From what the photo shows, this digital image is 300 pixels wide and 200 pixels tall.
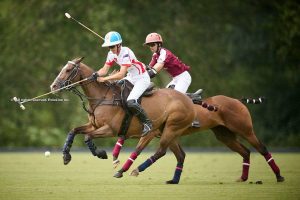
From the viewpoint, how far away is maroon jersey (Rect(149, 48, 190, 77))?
1476cm

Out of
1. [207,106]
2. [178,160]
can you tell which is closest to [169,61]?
[207,106]

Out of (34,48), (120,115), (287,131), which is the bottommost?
(287,131)

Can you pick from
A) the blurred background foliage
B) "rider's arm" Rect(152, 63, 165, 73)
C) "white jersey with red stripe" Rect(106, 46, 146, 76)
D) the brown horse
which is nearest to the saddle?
the brown horse

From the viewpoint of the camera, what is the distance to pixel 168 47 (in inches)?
1218

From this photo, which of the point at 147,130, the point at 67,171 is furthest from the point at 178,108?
the point at 67,171

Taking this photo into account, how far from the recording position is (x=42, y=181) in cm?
1364

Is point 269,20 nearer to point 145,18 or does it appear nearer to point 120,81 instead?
point 145,18

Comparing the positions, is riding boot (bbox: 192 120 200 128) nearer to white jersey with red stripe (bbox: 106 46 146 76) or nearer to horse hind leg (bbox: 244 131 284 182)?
horse hind leg (bbox: 244 131 284 182)

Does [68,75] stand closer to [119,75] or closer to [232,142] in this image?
[119,75]

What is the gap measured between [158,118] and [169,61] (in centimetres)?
151

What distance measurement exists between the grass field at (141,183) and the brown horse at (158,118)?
19.4 inches

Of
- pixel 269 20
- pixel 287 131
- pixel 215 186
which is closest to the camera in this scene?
pixel 215 186

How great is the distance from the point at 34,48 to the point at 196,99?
54.4ft

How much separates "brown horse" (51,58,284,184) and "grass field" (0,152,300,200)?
0.49m
